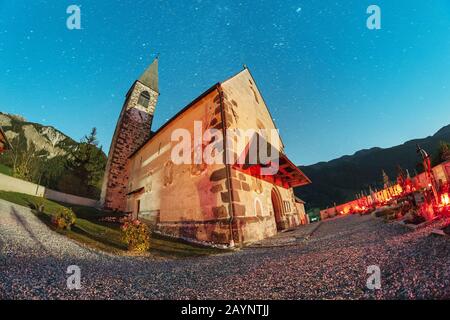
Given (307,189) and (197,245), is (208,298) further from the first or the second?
(307,189)

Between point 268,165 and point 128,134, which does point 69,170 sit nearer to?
point 128,134

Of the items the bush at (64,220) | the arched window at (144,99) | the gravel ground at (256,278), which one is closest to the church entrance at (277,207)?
the gravel ground at (256,278)

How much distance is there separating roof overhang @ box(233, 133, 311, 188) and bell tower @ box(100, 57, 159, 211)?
1188 centimetres

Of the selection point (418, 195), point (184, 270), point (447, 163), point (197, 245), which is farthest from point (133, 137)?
point (447, 163)

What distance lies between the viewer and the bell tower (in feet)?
53.6

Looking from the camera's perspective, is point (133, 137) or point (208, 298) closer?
point (208, 298)

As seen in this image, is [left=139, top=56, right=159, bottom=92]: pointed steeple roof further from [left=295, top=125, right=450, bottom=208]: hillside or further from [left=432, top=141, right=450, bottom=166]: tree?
[left=295, top=125, right=450, bottom=208]: hillside

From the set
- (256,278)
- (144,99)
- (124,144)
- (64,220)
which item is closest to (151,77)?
(144,99)

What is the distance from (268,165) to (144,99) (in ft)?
56.3

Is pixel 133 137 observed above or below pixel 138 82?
below

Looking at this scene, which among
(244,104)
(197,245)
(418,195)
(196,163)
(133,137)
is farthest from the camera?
(133,137)

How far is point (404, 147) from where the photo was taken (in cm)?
9288
